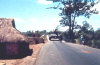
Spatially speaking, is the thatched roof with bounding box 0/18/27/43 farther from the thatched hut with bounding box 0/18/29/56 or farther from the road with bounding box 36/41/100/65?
the road with bounding box 36/41/100/65

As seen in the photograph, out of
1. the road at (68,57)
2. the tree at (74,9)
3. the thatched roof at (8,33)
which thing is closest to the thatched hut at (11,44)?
the thatched roof at (8,33)

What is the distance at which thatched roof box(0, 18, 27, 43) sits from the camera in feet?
60.4

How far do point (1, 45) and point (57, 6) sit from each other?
29221mm

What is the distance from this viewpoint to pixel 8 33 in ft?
64.1

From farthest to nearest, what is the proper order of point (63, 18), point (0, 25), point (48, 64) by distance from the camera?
point (63, 18) → point (0, 25) → point (48, 64)

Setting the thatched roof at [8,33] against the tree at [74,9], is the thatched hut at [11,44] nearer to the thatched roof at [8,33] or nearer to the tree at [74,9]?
the thatched roof at [8,33]

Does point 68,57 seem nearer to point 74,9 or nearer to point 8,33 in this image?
point 8,33

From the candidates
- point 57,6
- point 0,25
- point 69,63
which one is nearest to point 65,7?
point 57,6

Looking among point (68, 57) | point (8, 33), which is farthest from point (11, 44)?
point (68, 57)

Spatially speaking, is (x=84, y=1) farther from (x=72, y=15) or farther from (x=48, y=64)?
(x=48, y=64)

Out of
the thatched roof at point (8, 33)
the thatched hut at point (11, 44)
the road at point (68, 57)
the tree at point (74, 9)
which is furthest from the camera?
the tree at point (74, 9)

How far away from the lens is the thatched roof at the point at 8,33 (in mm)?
18422

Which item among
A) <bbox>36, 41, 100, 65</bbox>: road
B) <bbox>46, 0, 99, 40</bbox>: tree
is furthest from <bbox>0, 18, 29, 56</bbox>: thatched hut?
<bbox>46, 0, 99, 40</bbox>: tree

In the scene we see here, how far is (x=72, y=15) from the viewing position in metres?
46.1
